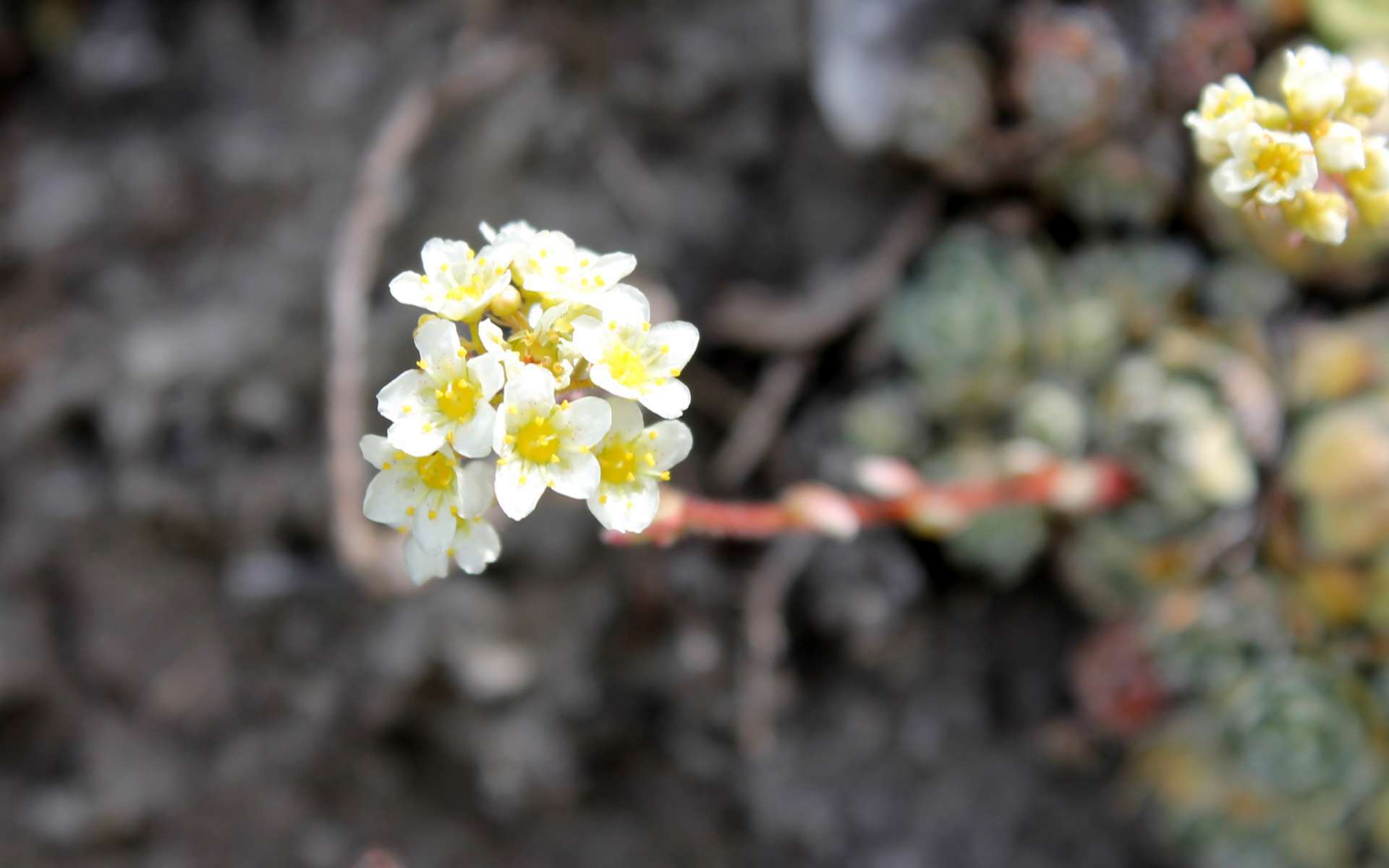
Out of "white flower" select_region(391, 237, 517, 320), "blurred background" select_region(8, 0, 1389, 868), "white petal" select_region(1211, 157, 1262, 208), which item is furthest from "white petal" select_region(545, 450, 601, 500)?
"blurred background" select_region(8, 0, 1389, 868)

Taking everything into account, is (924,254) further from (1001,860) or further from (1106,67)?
(1001,860)

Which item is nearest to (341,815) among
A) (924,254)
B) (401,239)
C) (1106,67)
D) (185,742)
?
(185,742)

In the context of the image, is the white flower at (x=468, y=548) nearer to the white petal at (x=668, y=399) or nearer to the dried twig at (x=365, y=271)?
the white petal at (x=668, y=399)

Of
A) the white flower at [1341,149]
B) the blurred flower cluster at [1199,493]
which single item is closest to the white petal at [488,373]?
the white flower at [1341,149]

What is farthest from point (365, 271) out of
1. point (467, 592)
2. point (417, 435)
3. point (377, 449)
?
point (417, 435)

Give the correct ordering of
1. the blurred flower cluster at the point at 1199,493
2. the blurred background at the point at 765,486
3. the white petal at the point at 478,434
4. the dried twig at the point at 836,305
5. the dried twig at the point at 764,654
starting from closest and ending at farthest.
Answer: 1. the white petal at the point at 478,434
2. the blurred flower cluster at the point at 1199,493
3. the blurred background at the point at 765,486
4. the dried twig at the point at 764,654
5. the dried twig at the point at 836,305

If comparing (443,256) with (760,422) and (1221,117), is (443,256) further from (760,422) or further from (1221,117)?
(760,422)
